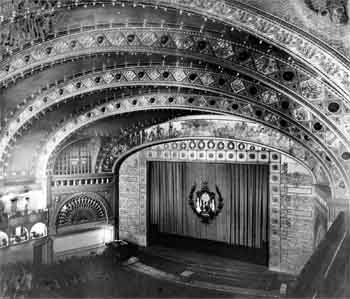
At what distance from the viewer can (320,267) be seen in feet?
15.4

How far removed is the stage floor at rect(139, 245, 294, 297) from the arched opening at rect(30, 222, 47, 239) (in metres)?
4.47

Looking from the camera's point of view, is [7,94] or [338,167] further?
[7,94]

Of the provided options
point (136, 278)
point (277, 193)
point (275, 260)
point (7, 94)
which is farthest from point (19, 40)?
point (275, 260)

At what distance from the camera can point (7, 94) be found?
12102 millimetres

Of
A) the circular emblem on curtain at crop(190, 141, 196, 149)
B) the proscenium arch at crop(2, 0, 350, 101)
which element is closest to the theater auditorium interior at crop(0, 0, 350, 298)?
the proscenium arch at crop(2, 0, 350, 101)

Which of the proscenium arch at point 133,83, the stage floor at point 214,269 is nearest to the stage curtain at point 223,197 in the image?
the stage floor at point 214,269

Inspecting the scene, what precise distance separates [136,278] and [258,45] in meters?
10.5

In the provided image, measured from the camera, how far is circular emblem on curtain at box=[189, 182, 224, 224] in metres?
17.6

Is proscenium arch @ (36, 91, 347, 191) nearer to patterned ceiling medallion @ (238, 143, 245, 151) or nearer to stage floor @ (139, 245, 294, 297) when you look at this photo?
patterned ceiling medallion @ (238, 143, 245, 151)

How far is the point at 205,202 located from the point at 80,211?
5797mm

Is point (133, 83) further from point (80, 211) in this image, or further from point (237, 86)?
point (80, 211)

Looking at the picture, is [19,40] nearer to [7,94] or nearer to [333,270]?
[7,94]

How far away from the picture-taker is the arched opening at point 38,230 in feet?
50.6

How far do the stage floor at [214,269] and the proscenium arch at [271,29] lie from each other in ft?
28.3
